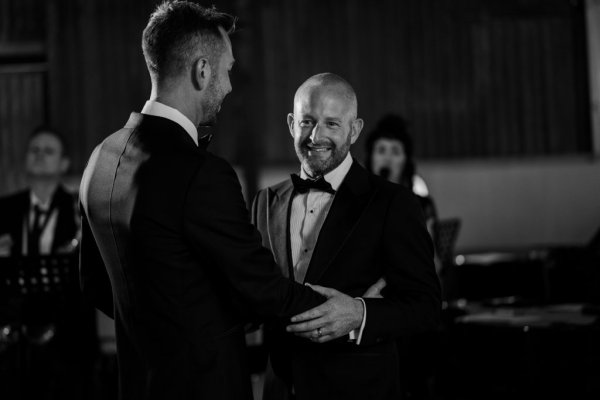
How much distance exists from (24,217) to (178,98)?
2.38m

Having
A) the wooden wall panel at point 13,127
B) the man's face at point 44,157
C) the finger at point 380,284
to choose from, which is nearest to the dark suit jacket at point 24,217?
the man's face at point 44,157

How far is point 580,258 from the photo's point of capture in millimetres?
4543

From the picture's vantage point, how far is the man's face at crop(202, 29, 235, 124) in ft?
5.93

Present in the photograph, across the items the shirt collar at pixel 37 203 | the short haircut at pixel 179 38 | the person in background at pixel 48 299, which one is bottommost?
the person in background at pixel 48 299

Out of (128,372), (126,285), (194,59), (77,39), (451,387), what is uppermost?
(77,39)

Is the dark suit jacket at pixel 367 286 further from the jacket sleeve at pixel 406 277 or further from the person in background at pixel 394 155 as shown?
Result: the person in background at pixel 394 155

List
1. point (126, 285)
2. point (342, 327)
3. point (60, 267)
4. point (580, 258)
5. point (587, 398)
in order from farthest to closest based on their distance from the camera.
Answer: point (580, 258) < point (60, 267) < point (587, 398) < point (342, 327) < point (126, 285)

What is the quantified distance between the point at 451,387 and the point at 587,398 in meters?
0.58

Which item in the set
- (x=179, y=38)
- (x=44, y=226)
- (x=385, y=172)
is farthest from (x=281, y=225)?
(x=44, y=226)

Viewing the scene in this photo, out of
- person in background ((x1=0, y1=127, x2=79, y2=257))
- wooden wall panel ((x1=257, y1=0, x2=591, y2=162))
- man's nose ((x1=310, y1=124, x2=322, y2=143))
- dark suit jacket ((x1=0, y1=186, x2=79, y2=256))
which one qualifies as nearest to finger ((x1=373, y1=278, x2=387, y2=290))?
man's nose ((x1=310, y1=124, x2=322, y2=143))

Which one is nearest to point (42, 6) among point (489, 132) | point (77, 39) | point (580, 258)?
point (77, 39)

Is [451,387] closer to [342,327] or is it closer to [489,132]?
[342,327]

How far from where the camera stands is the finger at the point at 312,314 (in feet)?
5.90

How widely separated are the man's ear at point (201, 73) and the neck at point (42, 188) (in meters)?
2.48
